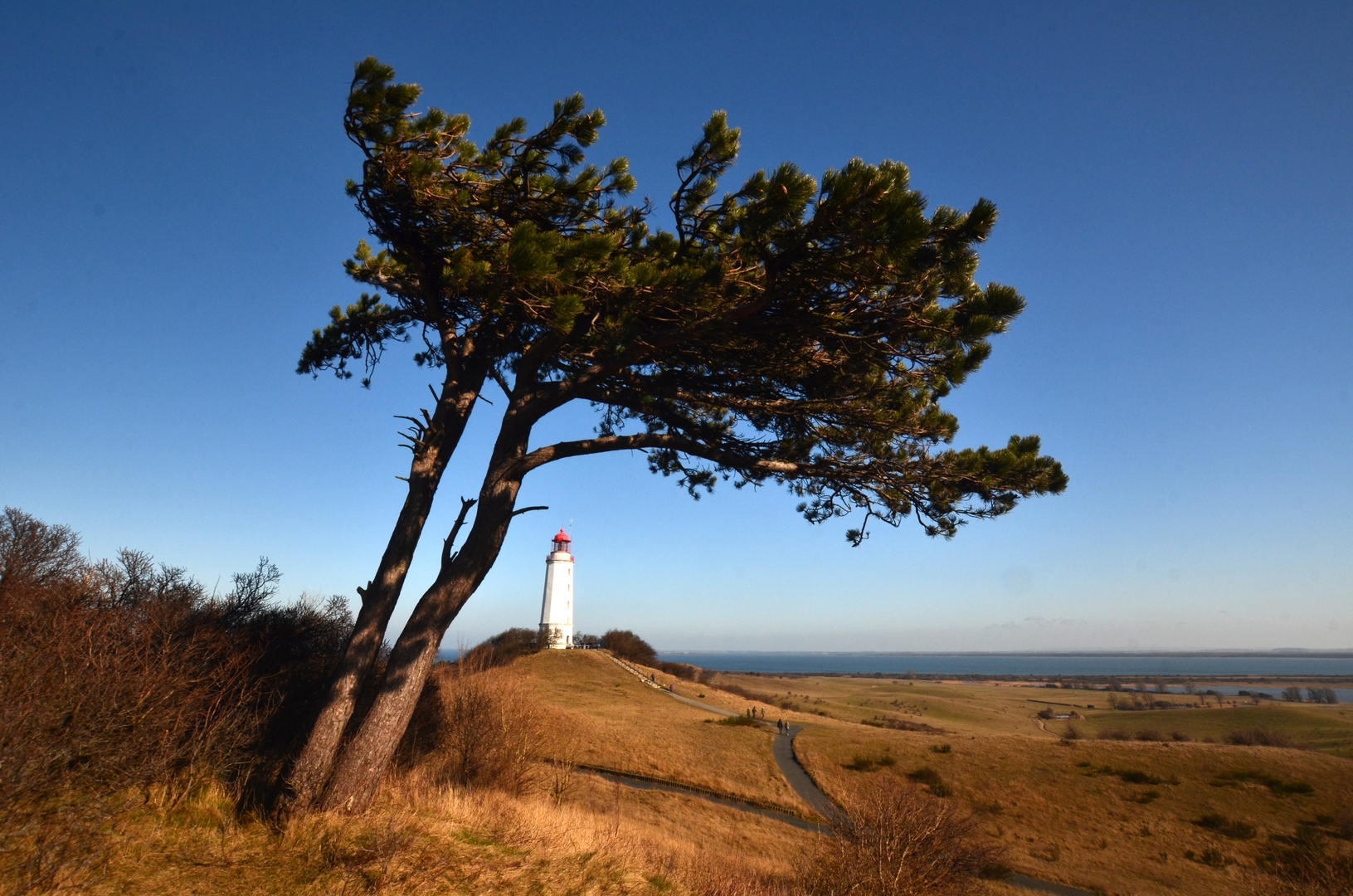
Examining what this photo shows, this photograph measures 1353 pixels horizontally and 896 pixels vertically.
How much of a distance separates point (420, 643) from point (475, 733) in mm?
5559

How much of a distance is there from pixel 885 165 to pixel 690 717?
100.0 ft

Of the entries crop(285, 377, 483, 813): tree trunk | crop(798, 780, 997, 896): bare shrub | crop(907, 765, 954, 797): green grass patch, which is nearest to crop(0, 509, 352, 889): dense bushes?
crop(285, 377, 483, 813): tree trunk

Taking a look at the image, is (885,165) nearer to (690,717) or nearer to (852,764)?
(852,764)

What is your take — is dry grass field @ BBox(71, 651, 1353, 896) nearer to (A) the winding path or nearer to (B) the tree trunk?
(A) the winding path

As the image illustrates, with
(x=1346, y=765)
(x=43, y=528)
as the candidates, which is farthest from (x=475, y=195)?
(x=1346, y=765)

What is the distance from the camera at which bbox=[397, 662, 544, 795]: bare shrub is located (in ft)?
37.1

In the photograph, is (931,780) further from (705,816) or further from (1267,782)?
(1267,782)

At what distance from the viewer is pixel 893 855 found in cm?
892

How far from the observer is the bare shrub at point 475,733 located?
11305mm

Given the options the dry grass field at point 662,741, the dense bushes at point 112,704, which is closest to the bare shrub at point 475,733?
the dense bushes at point 112,704

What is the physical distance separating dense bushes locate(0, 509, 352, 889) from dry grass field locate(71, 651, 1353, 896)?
484 mm

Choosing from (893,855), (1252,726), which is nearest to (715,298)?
(893,855)

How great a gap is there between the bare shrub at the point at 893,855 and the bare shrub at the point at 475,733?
233 inches

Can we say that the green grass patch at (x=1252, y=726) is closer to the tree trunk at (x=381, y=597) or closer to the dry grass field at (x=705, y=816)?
the dry grass field at (x=705, y=816)
